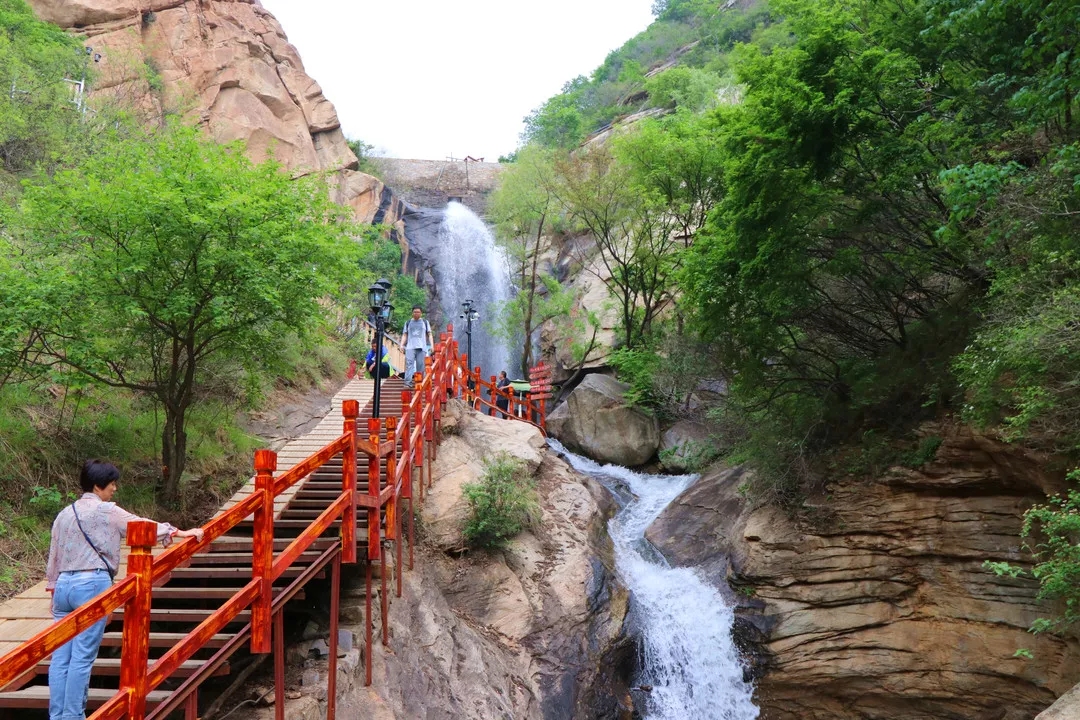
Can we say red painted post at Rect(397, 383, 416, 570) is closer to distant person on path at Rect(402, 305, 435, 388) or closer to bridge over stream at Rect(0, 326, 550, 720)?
bridge over stream at Rect(0, 326, 550, 720)

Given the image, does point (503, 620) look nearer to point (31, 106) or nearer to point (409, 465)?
point (409, 465)

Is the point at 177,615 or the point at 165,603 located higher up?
the point at 177,615

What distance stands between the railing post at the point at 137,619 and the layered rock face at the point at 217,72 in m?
23.5

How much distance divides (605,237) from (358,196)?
55.9ft

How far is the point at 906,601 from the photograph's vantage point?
1084 centimetres

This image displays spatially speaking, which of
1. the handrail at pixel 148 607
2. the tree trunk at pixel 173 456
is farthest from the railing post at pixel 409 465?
the handrail at pixel 148 607

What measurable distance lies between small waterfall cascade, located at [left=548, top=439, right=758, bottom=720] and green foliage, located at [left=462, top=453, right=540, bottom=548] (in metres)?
3.29

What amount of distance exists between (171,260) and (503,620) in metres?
7.21

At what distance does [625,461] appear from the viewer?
68.1 ft

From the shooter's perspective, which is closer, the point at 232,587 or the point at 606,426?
the point at 232,587

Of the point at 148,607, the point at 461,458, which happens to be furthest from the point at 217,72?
the point at 148,607

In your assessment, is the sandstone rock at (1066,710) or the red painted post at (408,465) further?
the red painted post at (408,465)

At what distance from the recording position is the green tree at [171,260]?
7676mm

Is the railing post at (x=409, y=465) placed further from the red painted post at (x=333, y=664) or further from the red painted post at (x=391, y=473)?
the red painted post at (x=333, y=664)
